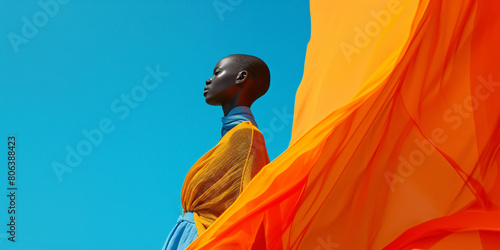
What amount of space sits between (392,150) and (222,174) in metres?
1.50

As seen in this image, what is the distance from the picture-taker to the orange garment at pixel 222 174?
12.4 ft

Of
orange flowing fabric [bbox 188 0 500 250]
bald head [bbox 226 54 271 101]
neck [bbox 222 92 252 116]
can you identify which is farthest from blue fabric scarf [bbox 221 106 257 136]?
orange flowing fabric [bbox 188 0 500 250]

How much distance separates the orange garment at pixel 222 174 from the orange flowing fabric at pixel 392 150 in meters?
1.19

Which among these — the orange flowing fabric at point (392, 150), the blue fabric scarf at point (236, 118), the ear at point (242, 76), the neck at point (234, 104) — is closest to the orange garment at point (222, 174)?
the blue fabric scarf at point (236, 118)

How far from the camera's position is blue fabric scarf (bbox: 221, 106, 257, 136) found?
4.07 metres

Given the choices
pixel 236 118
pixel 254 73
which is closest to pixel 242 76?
pixel 254 73

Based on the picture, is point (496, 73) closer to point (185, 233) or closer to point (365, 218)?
point (365, 218)

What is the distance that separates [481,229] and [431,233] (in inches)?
7.0

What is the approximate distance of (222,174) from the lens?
3.83 metres

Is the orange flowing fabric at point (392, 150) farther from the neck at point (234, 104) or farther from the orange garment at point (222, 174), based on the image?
the neck at point (234, 104)

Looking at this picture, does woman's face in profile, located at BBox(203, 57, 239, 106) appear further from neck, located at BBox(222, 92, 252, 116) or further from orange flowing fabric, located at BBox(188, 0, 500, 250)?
orange flowing fabric, located at BBox(188, 0, 500, 250)

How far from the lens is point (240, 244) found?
253cm

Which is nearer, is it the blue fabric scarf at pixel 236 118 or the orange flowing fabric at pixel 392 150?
the orange flowing fabric at pixel 392 150

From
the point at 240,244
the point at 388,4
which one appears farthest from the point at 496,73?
the point at 240,244
